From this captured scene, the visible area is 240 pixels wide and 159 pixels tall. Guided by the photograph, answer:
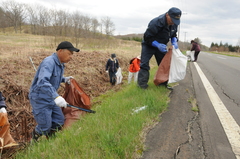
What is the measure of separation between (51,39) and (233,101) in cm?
1755

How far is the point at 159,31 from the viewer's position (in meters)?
3.70

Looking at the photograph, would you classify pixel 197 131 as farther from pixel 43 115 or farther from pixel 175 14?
pixel 43 115

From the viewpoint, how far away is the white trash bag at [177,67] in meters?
3.82

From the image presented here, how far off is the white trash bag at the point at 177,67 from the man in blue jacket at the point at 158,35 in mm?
269

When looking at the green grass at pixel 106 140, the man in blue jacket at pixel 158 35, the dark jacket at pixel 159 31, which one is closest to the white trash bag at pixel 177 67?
the man in blue jacket at pixel 158 35

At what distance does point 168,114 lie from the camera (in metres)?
2.67

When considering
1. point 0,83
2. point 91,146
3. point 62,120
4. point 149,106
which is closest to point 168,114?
point 149,106

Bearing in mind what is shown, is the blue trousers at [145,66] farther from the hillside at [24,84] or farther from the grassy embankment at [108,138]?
the hillside at [24,84]

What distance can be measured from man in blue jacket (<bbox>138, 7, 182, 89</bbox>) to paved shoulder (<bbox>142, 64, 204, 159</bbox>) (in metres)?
1.19

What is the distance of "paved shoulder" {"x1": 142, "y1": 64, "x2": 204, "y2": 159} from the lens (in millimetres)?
1709

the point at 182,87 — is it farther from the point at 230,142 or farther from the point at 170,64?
the point at 230,142

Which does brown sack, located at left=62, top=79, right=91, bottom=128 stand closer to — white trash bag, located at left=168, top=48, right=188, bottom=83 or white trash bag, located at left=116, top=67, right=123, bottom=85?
white trash bag, located at left=168, top=48, right=188, bottom=83

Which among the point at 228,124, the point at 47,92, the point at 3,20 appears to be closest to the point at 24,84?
the point at 47,92

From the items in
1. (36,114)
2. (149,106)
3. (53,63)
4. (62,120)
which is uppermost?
(53,63)
